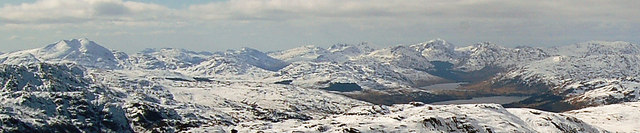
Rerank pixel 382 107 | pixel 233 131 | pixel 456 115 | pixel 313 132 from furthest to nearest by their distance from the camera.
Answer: pixel 382 107
pixel 456 115
pixel 233 131
pixel 313 132

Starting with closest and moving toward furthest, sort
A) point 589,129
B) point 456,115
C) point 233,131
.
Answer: point 233,131 → point 456,115 → point 589,129

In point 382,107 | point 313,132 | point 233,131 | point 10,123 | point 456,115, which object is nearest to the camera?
point 313,132

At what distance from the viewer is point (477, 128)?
456ft

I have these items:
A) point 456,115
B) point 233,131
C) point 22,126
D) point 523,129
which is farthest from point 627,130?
point 22,126

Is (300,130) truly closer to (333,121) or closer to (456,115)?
(333,121)

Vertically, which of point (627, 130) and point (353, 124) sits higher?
point (353, 124)

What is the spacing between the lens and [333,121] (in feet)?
464

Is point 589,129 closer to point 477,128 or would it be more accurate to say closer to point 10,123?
point 477,128

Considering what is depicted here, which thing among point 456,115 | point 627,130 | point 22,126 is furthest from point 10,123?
point 627,130

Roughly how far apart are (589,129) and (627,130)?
26.3 m

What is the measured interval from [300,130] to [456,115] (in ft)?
149

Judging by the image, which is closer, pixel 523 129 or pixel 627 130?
pixel 523 129

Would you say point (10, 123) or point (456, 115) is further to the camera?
point (10, 123)

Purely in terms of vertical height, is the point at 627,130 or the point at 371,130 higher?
the point at 371,130
